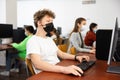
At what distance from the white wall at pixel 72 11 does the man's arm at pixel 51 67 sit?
540 centimetres

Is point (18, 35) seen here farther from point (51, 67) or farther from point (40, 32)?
point (51, 67)

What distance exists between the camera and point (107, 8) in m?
7.05

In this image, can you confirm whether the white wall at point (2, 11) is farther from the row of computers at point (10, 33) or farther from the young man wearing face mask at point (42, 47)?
the young man wearing face mask at point (42, 47)

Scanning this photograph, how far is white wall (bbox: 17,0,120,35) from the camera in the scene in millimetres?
A: 7010

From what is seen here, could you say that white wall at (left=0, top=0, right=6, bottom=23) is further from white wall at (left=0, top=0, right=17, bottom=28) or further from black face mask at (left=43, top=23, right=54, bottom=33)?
black face mask at (left=43, top=23, right=54, bottom=33)

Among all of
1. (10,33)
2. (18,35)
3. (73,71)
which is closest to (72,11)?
(18,35)

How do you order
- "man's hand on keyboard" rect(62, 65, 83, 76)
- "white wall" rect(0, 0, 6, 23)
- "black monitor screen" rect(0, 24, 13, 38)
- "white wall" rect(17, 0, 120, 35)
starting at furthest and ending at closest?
"white wall" rect(17, 0, 120, 35)
"white wall" rect(0, 0, 6, 23)
"black monitor screen" rect(0, 24, 13, 38)
"man's hand on keyboard" rect(62, 65, 83, 76)

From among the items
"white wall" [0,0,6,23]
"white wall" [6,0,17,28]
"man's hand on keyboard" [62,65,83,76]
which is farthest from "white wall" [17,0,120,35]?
"man's hand on keyboard" [62,65,83,76]

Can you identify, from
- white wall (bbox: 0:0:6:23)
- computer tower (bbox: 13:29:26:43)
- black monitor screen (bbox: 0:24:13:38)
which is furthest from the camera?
white wall (bbox: 0:0:6:23)

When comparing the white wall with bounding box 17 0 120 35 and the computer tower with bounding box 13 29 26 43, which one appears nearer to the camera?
the computer tower with bounding box 13 29 26 43

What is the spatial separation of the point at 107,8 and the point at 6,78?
451 centimetres

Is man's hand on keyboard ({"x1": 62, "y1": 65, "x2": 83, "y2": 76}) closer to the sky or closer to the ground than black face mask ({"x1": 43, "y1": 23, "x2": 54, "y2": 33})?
closer to the ground

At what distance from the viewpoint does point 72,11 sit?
759cm

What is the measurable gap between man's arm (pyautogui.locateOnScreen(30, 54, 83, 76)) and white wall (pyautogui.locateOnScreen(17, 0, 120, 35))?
5.40 metres
